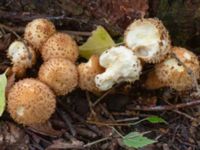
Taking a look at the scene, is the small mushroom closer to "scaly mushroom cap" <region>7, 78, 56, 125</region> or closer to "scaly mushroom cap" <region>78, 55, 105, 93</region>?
"scaly mushroom cap" <region>78, 55, 105, 93</region>

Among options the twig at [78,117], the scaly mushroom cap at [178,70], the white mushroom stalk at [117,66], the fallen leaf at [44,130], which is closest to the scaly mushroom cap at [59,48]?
the white mushroom stalk at [117,66]

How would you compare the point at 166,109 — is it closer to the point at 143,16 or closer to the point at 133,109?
the point at 133,109

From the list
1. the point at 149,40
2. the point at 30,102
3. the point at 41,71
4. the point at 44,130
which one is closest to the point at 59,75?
the point at 41,71

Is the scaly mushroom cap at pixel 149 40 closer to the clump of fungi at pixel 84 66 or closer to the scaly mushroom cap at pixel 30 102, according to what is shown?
the clump of fungi at pixel 84 66

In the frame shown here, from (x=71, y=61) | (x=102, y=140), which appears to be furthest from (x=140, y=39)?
(x=102, y=140)

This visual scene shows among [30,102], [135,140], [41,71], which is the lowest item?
[135,140]

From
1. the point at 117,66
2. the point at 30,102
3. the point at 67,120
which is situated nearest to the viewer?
the point at 30,102

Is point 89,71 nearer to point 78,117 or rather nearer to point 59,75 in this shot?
point 59,75

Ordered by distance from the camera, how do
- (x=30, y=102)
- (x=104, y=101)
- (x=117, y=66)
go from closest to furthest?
(x=30, y=102)
(x=117, y=66)
(x=104, y=101)

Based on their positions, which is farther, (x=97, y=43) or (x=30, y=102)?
(x=97, y=43)
